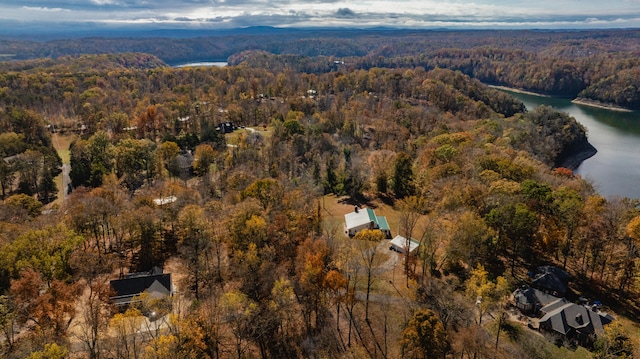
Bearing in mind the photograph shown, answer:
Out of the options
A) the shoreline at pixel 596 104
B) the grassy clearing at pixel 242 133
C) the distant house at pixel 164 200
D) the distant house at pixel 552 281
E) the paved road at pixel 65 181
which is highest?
the distant house at pixel 164 200

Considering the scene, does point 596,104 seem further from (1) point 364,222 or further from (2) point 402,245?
(2) point 402,245

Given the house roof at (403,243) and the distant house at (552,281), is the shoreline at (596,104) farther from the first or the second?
the house roof at (403,243)

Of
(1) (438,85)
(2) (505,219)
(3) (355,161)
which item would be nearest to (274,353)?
(2) (505,219)

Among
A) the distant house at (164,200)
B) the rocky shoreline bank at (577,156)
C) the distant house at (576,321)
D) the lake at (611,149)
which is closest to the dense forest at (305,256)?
the distant house at (164,200)

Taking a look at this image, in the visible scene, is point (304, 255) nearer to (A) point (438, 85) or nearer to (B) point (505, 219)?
(B) point (505, 219)

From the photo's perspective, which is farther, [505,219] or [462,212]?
[462,212]

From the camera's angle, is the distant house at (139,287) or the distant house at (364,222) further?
the distant house at (364,222)

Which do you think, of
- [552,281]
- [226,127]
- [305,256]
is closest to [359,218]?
[305,256]
